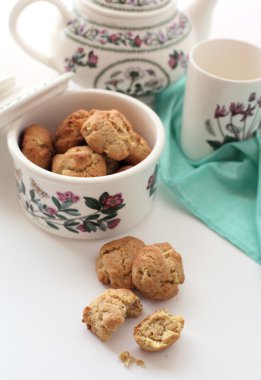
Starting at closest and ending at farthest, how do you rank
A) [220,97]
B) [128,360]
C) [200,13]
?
[128,360] → [220,97] → [200,13]

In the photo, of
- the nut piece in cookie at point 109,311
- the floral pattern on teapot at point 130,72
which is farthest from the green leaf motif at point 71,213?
the floral pattern on teapot at point 130,72

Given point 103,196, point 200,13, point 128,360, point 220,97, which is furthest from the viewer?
point 200,13

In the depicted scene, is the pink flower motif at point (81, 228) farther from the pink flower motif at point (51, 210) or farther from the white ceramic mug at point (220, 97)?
the white ceramic mug at point (220, 97)

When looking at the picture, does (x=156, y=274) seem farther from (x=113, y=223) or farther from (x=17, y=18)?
(x=17, y=18)

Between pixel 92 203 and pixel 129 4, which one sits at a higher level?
pixel 129 4

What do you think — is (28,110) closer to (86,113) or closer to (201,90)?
(86,113)

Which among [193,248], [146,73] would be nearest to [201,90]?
[146,73]

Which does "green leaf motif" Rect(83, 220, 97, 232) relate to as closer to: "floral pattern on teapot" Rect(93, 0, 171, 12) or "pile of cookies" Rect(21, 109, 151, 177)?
"pile of cookies" Rect(21, 109, 151, 177)

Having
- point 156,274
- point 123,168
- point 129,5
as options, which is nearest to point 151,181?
point 123,168
